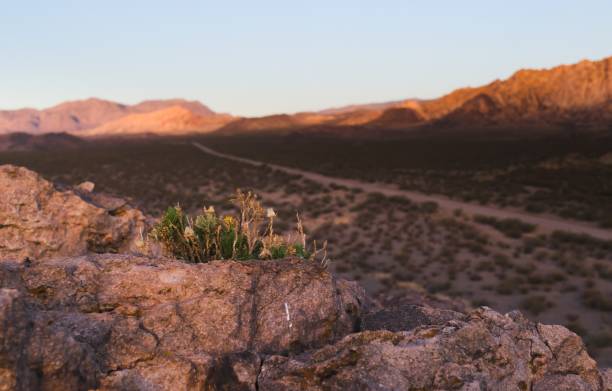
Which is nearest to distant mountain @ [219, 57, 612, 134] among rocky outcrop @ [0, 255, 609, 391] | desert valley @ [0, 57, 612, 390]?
desert valley @ [0, 57, 612, 390]

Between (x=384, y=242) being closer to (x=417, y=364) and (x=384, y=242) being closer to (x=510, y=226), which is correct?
(x=510, y=226)

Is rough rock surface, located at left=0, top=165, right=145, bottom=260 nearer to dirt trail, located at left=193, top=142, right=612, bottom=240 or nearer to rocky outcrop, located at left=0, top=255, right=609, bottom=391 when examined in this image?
rocky outcrop, located at left=0, top=255, right=609, bottom=391

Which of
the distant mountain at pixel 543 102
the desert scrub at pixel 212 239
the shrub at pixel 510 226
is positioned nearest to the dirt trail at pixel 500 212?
the shrub at pixel 510 226

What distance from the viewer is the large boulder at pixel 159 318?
94.9 inches

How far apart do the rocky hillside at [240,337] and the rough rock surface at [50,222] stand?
3267 mm

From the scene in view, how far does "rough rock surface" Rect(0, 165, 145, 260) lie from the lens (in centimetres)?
659

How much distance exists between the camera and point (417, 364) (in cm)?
281

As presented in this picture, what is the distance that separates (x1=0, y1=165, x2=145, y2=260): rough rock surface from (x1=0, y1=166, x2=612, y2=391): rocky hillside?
3.27m

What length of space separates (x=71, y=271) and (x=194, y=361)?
1.22 metres

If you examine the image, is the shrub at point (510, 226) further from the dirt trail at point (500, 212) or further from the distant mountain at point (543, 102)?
the distant mountain at point (543, 102)

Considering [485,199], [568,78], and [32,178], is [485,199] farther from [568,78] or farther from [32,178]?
[568,78]

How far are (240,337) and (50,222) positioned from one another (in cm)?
489

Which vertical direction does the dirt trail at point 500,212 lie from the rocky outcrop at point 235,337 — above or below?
below

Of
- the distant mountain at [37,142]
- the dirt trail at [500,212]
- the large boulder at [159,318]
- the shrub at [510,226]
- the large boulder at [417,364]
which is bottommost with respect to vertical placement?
the dirt trail at [500,212]
